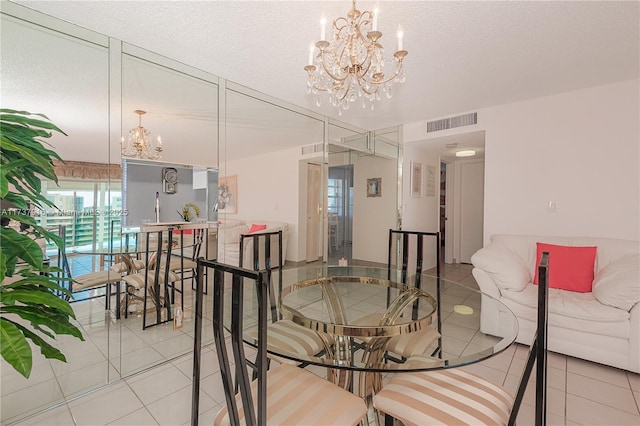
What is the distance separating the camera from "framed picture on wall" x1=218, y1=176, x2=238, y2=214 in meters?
2.77

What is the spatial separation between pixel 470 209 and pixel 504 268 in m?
3.59

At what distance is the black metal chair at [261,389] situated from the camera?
3.20 feet

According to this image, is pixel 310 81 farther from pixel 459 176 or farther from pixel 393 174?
pixel 459 176

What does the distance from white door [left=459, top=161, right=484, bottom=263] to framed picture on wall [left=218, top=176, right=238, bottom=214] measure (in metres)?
4.71

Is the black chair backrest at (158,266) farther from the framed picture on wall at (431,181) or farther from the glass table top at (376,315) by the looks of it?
the framed picture on wall at (431,181)

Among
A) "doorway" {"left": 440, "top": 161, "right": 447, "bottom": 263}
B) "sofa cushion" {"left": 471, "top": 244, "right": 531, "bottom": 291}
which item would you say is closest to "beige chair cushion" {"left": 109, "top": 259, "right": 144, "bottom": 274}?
"sofa cushion" {"left": 471, "top": 244, "right": 531, "bottom": 291}

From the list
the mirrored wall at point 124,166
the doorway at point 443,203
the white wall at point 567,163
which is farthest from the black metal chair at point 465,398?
the doorway at point 443,203

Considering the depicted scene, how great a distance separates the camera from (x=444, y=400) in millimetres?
1162

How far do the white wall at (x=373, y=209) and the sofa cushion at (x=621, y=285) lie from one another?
2.57 m

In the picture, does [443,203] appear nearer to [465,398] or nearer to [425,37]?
[425,37]

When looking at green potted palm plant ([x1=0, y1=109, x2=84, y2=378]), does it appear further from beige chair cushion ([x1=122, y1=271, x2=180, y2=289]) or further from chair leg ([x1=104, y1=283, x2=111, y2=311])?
beige chair cushion ([x1=122, y1=271, x2=180, y2=289])

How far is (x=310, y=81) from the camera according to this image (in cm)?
192

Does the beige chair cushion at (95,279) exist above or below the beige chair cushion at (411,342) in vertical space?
above

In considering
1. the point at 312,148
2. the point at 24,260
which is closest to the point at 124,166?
the point at 24,260
